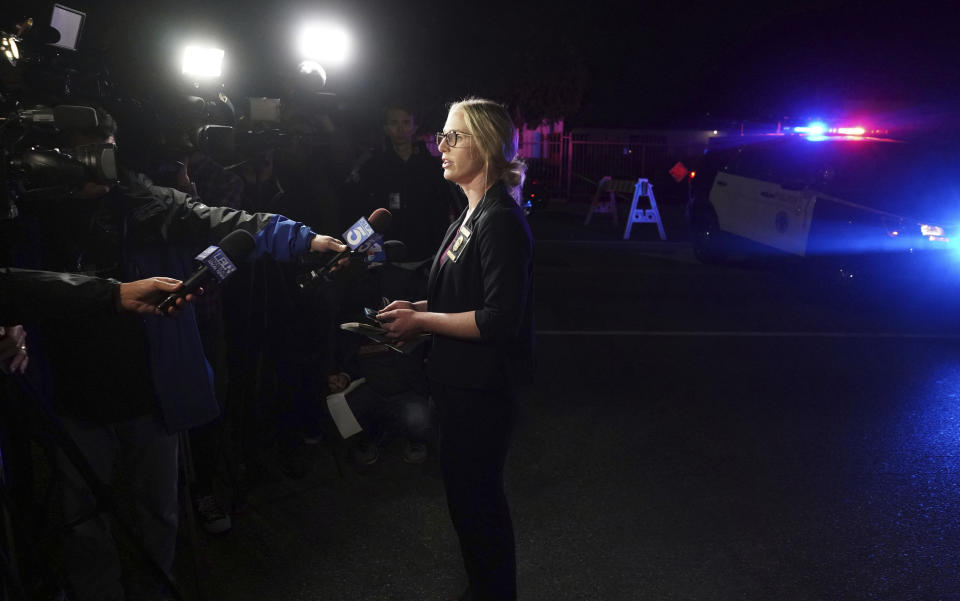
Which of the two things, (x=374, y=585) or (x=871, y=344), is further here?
(x=871, y=344)

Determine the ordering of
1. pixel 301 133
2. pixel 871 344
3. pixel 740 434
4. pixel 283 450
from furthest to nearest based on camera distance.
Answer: pixel 871 344 → pixel 740 434 → pixel 301 133 → pixel 283 450

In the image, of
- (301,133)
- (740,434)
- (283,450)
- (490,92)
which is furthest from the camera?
(490,92)

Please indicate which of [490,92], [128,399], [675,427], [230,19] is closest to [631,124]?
[490,92]

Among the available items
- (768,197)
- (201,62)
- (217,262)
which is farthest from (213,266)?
(768,197)

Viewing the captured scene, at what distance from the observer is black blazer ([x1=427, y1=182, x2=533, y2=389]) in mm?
2535

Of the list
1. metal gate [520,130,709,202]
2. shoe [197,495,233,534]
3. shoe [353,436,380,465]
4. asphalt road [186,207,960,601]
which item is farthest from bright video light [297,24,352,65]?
metal gate [520,130,709,202]

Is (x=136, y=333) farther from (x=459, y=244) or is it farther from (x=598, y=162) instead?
(x=598, y=162)

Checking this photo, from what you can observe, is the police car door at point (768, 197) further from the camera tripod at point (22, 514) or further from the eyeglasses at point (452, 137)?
the camera tripod at point (22, 514)

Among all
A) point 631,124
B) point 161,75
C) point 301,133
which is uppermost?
point 161,75

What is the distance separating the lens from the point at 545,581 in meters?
3.35

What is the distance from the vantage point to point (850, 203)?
9.30 metres

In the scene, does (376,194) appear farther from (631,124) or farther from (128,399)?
(631,124)

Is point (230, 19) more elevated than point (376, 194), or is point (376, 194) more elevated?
point (230, 19)

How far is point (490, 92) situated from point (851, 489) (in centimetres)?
2047
